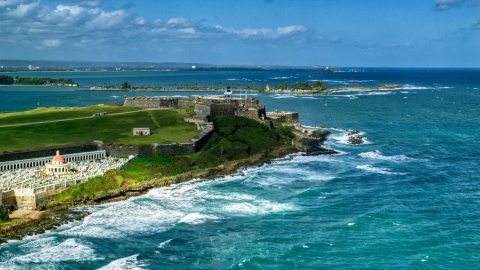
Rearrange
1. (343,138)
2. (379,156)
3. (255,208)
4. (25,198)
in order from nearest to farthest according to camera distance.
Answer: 1. (25,198)
2. (255,208)
3. (379,156)
4. (343,138)

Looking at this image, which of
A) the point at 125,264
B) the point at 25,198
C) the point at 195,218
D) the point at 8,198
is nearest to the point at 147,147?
the point at 25,198

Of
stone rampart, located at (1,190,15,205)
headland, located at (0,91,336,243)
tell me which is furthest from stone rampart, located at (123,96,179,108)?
stone rampart, located at (1,190,15,205)

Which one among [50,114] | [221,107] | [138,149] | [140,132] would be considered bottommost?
[138,149]

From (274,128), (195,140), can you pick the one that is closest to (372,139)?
(274,128)

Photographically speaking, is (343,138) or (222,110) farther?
(343,138)

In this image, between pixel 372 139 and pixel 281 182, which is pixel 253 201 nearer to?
pixel 281 182

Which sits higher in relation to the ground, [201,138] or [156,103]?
[156,103]

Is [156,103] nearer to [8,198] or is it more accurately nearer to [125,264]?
[8,198]
